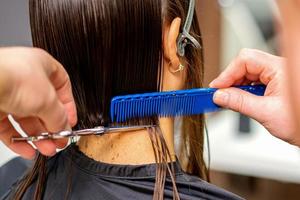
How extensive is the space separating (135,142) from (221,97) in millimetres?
188

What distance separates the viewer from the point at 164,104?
90cm

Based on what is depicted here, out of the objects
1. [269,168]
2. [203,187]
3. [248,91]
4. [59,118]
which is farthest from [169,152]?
[269,168]

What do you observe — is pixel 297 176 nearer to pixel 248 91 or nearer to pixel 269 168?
pixel 269 168

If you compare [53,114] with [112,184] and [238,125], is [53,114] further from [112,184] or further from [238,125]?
[238,125]

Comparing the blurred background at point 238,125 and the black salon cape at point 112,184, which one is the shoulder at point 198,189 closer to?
the black salon cape at point 112,184

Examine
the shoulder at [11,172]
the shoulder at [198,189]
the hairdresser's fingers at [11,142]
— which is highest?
the hairdresser's fingers at [11,142]

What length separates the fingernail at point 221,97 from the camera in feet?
2.93

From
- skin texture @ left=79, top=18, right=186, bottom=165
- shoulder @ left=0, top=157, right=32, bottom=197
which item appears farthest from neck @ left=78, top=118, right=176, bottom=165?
shoulder @ left=0, top=157, right=32, bottom=197

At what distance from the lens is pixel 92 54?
2.74 feet

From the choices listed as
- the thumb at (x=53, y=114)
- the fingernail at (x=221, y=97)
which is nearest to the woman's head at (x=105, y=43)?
the fingernail at (x=221, y=97)

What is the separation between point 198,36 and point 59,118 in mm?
443

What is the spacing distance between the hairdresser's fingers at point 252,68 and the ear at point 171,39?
0.11m

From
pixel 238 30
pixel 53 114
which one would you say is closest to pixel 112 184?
pixel 53 114

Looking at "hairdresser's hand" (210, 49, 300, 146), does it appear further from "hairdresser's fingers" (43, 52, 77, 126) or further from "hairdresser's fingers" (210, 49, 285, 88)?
"hairdresser's fingers" (43, 52, 77, 126)
